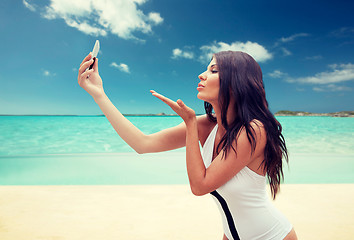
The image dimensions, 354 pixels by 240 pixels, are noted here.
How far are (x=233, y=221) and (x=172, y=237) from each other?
6.11ft

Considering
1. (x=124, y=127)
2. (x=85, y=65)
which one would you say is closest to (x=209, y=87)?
(x=124, y=127)

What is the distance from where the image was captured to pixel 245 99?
42.6 inches

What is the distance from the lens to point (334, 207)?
11.8 ft

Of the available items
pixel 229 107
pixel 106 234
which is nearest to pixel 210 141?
pixel 229 107

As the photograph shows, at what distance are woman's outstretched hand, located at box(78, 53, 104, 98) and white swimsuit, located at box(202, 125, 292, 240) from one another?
75 centimetres

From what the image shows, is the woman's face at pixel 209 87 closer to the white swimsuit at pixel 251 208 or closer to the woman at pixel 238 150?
the woman at pixel 238 150

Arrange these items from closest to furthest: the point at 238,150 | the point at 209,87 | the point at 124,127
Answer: the point at 238,150 → the point at 209,87 → the point at 124,127

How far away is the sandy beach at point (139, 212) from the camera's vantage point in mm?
2840

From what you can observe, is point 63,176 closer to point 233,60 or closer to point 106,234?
point 106,234

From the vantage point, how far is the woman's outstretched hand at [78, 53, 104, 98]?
1.32 m

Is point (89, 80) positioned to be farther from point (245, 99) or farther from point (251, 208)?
point (251, 208)

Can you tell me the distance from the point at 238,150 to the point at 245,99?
0.72ft

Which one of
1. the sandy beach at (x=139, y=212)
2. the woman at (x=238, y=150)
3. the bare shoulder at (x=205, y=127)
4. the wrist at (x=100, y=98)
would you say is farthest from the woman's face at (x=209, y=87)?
the sandy beach at (x=139, y=212)

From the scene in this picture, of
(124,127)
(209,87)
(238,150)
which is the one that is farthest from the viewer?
(124,127)
